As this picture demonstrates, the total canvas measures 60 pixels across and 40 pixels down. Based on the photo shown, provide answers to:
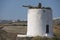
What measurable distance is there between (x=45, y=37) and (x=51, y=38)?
479 mm

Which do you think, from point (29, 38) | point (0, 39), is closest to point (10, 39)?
point (0, 39)

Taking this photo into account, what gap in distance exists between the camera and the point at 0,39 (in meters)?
34.8

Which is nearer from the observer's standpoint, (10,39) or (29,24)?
(29,24)

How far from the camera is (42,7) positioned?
27.1m

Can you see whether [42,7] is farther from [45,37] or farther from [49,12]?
[45,37]

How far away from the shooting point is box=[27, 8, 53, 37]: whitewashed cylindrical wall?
26891mm

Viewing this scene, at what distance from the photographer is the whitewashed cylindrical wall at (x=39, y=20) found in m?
26.9

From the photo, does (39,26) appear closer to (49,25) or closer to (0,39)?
(49,25)

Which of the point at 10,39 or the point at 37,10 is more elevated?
the point at 37,10

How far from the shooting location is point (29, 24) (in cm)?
2734

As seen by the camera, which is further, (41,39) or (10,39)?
(10,39)

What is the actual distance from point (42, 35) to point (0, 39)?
340 inches

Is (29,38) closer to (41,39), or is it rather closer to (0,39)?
(41,39)

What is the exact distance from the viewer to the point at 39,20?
88.2 feet
